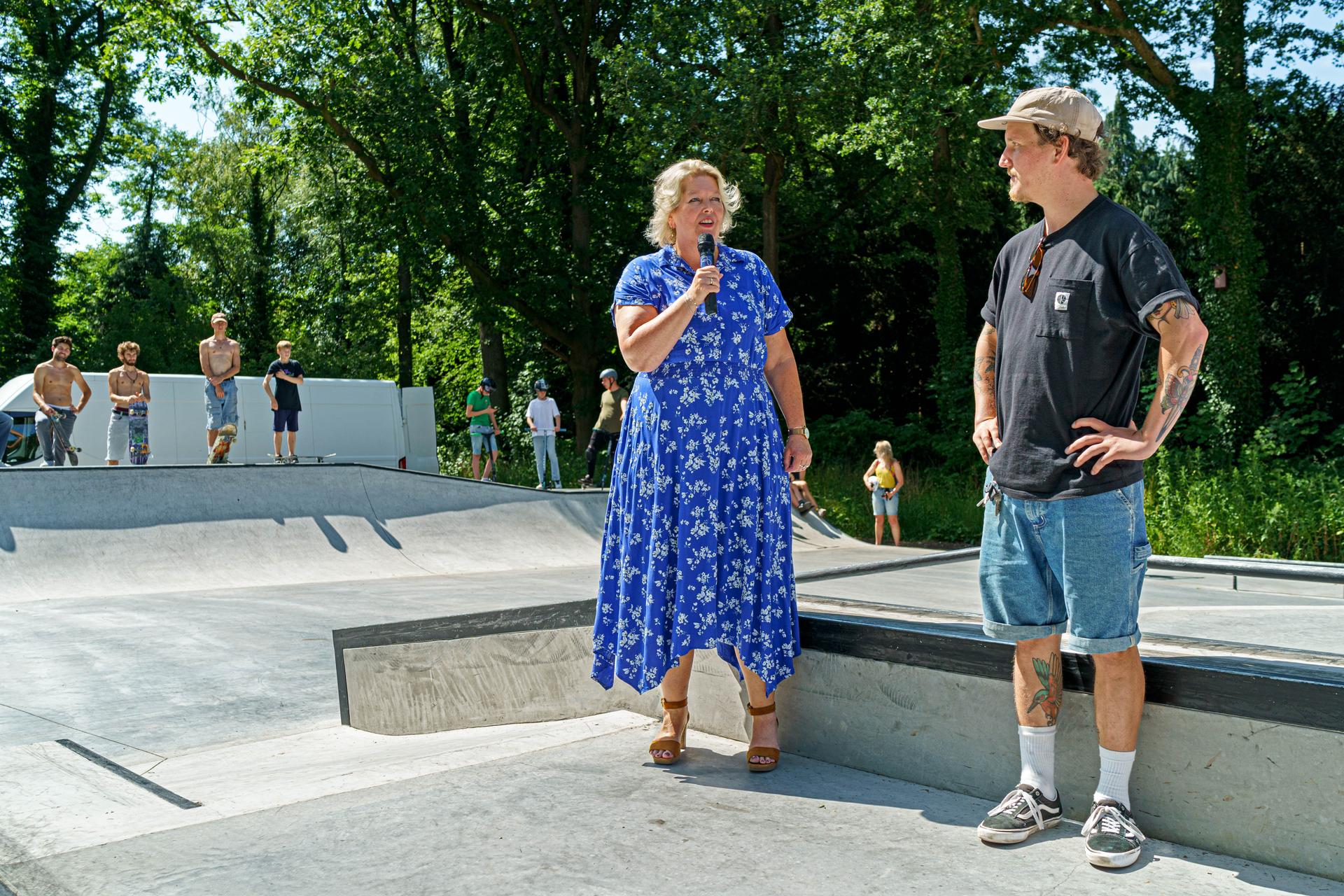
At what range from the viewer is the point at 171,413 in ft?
56.4

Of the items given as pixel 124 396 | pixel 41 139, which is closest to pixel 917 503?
pixel 124 396

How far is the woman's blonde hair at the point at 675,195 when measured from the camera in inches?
131

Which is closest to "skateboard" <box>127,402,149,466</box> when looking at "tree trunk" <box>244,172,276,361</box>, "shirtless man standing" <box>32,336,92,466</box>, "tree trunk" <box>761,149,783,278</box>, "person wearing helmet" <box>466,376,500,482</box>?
"shirtless man standing" <box>32,336,92,466</box>

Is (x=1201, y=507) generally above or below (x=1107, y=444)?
below

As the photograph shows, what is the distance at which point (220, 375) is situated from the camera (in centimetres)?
1320

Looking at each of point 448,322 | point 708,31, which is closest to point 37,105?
point 448,322

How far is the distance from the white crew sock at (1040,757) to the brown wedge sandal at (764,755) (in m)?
0.82

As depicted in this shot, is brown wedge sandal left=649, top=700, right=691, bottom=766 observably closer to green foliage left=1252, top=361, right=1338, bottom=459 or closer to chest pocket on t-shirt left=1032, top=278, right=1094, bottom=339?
chest pocket on t-shirt left=1032, top=278, right=1094, bottom=339

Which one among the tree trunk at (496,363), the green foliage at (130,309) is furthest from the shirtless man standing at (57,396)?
the green foliage at (130,309)

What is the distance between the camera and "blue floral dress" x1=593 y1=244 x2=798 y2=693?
3213 millimetres

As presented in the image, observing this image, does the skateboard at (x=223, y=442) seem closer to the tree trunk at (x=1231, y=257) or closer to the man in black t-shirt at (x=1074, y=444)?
the man in black t-shirt at (x=1074, y=444)

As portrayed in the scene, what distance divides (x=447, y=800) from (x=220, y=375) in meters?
11.6

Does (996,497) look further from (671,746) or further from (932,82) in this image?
(932,82)

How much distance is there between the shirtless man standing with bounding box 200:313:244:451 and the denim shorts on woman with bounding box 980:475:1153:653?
1192 centimetres
